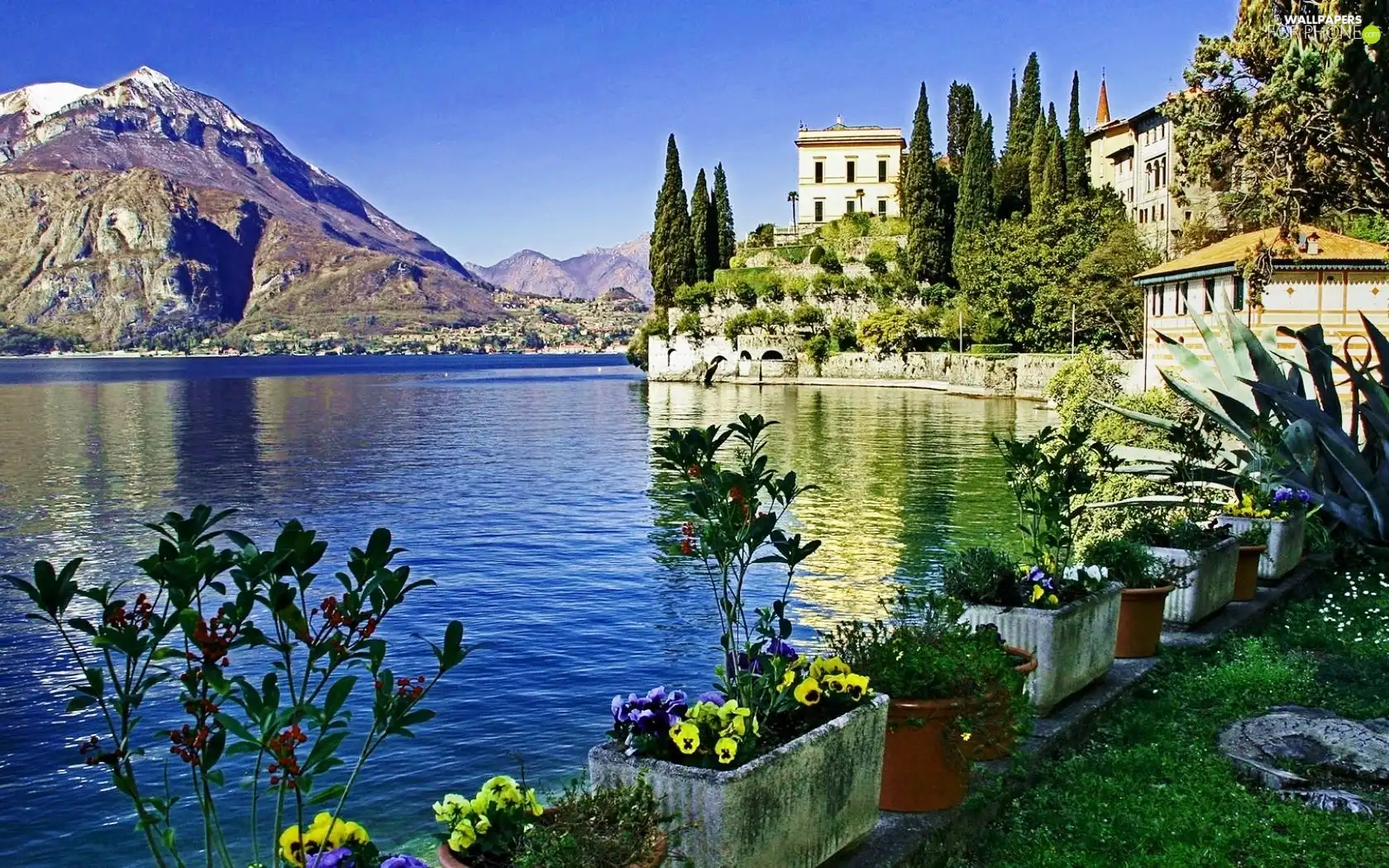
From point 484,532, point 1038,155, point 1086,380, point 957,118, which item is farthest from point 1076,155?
point 484,532

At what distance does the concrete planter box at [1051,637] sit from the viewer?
6.40m

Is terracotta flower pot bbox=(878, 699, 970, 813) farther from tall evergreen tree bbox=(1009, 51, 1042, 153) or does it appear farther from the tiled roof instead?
tall evergreen tree bbox=(1009, 51, 1042, 153)

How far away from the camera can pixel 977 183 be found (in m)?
72.8

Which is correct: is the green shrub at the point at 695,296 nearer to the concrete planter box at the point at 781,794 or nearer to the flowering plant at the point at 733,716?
the flowering plant at the point at 733,716

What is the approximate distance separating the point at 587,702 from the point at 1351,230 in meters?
38.4

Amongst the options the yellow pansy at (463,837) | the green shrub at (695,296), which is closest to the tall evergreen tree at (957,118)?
the green shrub at (695,296)

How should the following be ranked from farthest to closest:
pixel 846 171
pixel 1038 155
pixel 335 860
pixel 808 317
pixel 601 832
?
pixel 846 171 < pixel 808 317 < pixel 1038 155 < pixel 601 832 < pixel 335 860

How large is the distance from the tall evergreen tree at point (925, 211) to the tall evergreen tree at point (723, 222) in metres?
14.7

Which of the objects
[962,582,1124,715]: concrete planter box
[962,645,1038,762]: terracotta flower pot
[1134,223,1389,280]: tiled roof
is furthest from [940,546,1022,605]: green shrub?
[1134,223,1389,280]: tiled roof

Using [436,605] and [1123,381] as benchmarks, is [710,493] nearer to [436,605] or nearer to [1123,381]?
[436,605]

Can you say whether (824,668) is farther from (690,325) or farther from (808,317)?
(690,325)

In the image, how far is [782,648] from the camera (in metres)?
5.08

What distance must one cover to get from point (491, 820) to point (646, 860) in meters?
0.49

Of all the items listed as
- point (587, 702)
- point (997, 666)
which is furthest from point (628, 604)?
point (997, 666)
